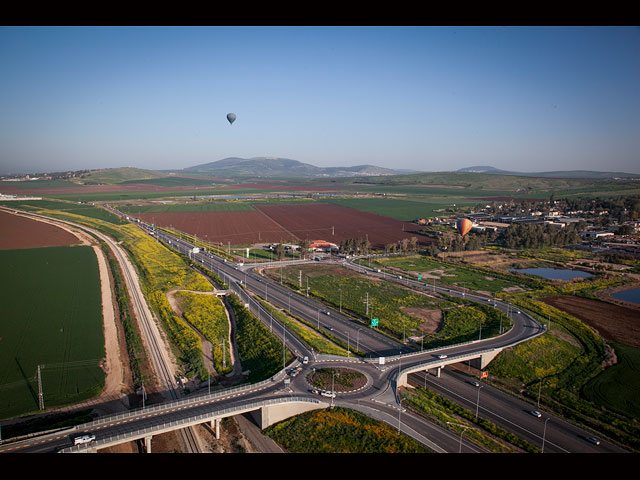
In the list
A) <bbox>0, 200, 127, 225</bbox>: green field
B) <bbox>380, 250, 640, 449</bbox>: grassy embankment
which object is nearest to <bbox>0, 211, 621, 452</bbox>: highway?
<bbox>380, 250, 640, 449</bbox>: grassy embankment

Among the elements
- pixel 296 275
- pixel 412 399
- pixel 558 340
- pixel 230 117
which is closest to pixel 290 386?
pixel 412 399

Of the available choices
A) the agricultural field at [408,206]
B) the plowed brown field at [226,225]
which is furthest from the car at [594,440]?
the agricultural field at [408,206]

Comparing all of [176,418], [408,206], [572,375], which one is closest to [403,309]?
[572,375]

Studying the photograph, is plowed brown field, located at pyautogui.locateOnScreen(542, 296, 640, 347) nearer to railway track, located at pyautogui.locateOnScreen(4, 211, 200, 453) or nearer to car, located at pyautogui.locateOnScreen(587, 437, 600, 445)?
car, located at pyautogui.locateOnScreen(587, 437, 600, 445)

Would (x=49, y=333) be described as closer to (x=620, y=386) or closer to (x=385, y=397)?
(x=385, y=397)

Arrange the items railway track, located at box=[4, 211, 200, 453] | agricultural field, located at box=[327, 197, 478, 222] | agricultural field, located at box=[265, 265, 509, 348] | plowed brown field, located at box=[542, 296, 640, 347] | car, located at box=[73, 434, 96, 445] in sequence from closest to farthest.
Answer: car, located at box=[73, 434, 96, 445]
railway track, located at box=[4, 211, 200, 453]
plowed brown field, located at box=[542, 296, 640, 347]
agricultural field, located at box=[265, 265, 509, 348]
agricultural field, located at box=[327, 197, 478, 222]
